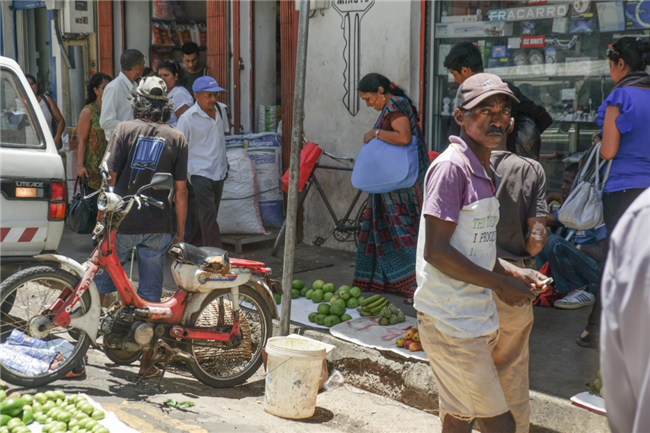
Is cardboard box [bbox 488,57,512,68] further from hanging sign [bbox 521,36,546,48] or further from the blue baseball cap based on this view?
the blue baseball cap

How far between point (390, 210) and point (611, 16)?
7.86 feet

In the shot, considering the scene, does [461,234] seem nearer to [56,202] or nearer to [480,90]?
[480,90]

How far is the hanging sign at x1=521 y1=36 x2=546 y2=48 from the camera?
20.9ft

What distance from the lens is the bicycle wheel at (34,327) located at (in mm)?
4203

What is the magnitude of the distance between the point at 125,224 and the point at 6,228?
2.41 feet

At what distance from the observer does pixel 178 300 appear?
15.2ft

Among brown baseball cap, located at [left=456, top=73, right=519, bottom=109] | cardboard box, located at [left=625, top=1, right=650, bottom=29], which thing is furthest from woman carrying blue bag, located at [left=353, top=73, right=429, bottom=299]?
brown baseball cap, located at [left=456, top=73, right=519, bottom=109]

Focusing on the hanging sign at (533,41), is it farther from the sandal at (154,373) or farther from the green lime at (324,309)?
the sandal at (154,373)

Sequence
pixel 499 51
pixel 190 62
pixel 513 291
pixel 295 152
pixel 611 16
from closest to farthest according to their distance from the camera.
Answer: pixel 513 291, pixel 295 152, pixel 611 16, pixel 499 51, pixel 190 62

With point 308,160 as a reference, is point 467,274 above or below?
below

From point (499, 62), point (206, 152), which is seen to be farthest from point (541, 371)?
point (206, 152)

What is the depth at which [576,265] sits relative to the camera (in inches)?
222

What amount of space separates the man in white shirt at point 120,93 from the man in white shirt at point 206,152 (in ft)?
2.21

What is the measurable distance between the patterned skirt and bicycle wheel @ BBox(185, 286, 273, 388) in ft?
4.60
